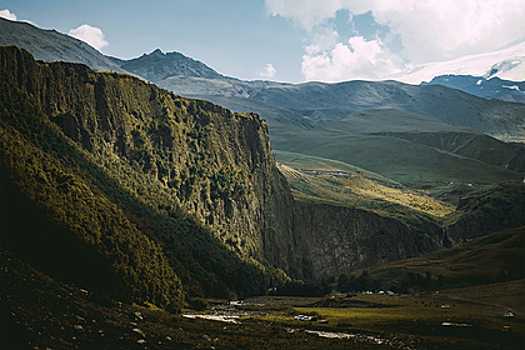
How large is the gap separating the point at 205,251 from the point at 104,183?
24307 millimetres

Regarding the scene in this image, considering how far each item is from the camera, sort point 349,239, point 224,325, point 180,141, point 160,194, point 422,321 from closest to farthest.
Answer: point 224,325 → point 422,321 → point 160,194 → point 180,141 → point 349,239

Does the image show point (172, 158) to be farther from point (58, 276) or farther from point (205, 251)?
point (58, 276)

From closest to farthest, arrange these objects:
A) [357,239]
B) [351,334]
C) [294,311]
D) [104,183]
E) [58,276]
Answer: [58,276]
[351,334]
[294,311]
[104,183]
[357,239]

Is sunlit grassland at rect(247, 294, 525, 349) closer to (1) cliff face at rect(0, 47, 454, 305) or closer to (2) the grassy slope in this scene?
(1) cliff face at rect(0, 47, 454, 305)

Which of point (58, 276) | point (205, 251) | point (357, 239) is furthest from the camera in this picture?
point (357, 239)

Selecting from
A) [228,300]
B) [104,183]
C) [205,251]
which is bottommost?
[228,300]

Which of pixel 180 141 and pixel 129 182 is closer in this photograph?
pixel 129 182

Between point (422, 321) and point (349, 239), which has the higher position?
point (349, 239)

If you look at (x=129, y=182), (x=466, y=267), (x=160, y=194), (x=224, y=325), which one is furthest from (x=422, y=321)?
(x=160, y=194)

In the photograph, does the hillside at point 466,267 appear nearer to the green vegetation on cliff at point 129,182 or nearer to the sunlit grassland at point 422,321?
the sunlit grassland at point 422,321

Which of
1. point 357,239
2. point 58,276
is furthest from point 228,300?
point 357,239

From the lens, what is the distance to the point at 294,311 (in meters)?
88.2

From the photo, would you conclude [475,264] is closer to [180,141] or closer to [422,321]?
[422,321]

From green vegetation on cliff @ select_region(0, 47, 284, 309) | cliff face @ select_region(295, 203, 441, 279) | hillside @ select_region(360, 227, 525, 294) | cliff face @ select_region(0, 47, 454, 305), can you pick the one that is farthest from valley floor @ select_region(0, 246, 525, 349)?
cliff face @ select_region(295, 203, 441, 279)
